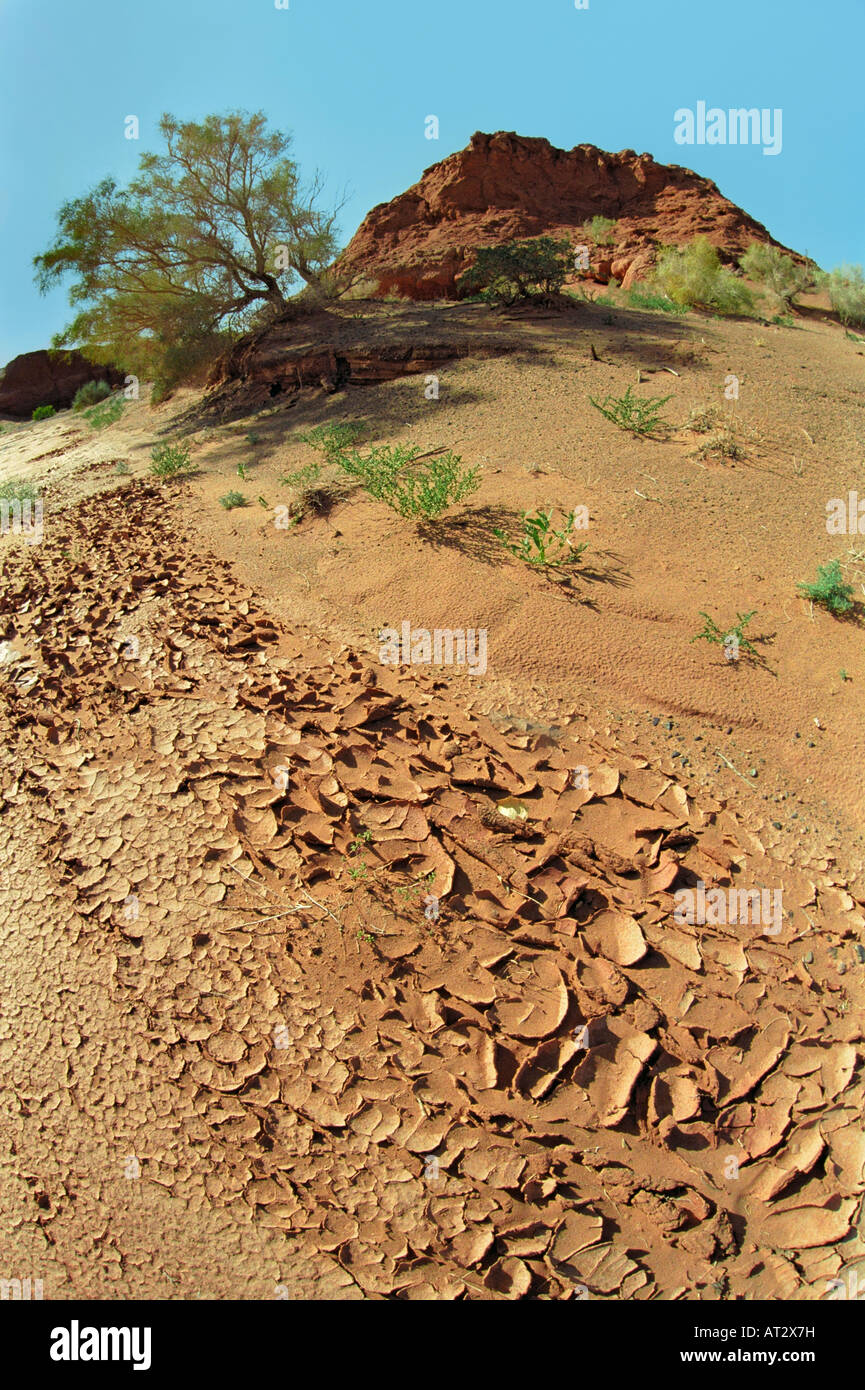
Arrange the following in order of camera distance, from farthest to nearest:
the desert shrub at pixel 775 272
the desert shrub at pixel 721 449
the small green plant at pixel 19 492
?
the desert shrub at pixel 775 272 < the small green plant at pixel 19 492 < the desert shrub at pixel 721 449

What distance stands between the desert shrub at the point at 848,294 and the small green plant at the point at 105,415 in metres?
12.4

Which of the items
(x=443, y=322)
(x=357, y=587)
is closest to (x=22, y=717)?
(x=357, y=587)

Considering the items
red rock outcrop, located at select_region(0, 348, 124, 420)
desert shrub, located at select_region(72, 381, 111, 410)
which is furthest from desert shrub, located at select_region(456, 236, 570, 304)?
red rock outcrop, located at select_region(0, 348, 124, 420)

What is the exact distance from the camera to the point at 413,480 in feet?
14.2

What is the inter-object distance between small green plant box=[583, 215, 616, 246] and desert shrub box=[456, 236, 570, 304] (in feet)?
38.0

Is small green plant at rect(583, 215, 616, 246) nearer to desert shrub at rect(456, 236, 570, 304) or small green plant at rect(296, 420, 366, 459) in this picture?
desert shrub at rect(456, 236, 570, 304)

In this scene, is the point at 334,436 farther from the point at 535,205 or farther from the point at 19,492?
the point at 535,205

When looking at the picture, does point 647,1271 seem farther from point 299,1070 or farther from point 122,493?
point 122,493

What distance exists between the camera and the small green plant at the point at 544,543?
3.68 metres

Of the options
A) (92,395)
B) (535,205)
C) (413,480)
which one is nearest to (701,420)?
(413,480)

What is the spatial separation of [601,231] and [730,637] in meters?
18.9

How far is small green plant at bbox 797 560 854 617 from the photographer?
3424 mm

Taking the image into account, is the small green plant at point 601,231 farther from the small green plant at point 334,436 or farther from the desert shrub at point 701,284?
the small green plant at point 334,436

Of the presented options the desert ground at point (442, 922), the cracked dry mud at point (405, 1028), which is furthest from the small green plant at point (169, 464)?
the cracked dry mud at point (405, 1028)
